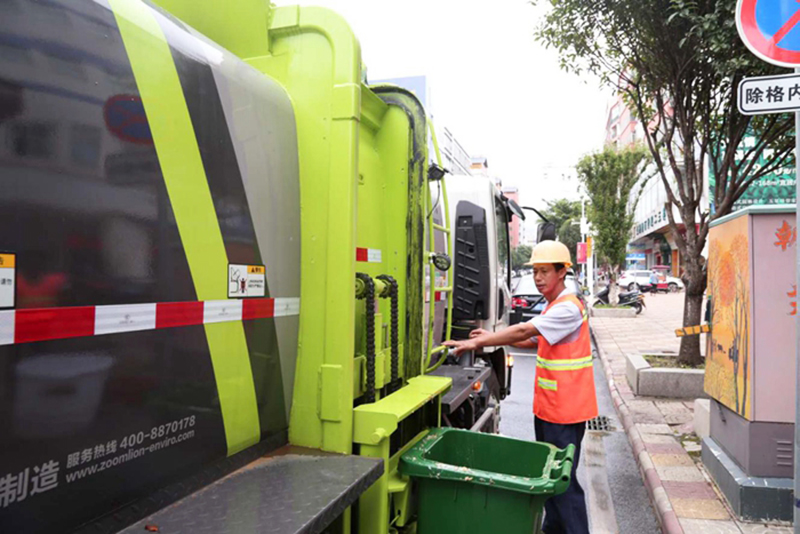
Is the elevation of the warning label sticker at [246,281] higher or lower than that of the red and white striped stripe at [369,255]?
lower

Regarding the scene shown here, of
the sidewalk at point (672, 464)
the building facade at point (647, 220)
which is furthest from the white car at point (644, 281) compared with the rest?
the sidewalk at point (672, 464)

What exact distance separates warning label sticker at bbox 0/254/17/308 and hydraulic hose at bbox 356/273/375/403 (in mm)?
1344

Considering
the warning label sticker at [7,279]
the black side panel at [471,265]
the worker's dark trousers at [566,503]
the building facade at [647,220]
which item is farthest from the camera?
the building facade at [647,220]

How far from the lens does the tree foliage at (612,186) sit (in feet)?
71.2

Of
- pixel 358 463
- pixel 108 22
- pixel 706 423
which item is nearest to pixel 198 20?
pixel 108 22

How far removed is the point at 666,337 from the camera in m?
13.5

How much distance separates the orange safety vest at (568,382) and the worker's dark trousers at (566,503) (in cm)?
8

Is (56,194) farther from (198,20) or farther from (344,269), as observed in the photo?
(198,20)

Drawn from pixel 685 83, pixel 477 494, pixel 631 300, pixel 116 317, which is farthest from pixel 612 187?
pixel 116 317

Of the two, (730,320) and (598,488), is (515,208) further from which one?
(598,488)

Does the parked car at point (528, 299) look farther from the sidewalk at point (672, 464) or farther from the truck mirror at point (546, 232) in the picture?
→ the truck mirror at point (546, 232)

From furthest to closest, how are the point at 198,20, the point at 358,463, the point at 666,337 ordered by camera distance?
1. the point at 666,337
2. the point at 198,20
3. the point at 358,463

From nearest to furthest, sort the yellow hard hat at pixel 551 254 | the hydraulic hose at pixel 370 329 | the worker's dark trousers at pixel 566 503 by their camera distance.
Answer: the hydraulic hose at pixel 370 329
the worker's dark trousers at pixel 566 503
the yellow hard hat at pixel 551 254

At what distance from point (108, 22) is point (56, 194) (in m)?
0.51
